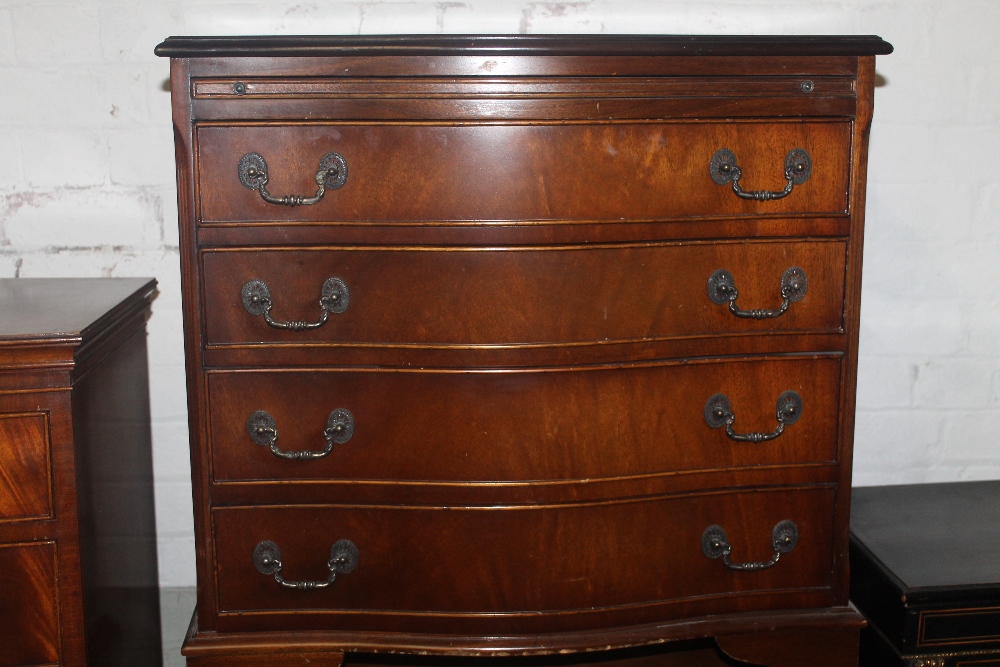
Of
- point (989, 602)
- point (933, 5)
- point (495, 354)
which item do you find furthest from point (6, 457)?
point (933, 5)

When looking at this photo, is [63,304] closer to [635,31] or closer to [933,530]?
[635,31]

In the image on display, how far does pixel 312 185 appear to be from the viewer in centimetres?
164

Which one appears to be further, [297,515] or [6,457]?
[297,515]

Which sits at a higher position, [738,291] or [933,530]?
[738,291]

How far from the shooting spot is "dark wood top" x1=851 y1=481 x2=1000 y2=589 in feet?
6.35

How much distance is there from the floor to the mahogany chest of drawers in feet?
2.28

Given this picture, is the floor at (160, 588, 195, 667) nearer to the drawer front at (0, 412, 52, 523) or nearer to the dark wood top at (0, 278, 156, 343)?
the dark wood top at (0, 278, 156, 343)

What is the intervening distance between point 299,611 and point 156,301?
879mm

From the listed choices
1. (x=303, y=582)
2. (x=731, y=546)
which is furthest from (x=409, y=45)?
(x=731, y=546)

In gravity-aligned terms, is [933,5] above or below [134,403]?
above

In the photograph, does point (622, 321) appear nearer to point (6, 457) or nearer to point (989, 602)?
point (989, 602)

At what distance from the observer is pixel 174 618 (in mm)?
2443

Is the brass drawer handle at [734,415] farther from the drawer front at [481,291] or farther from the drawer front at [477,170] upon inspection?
the drawer front at [477,170]

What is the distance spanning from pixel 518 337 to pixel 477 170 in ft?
0.94
